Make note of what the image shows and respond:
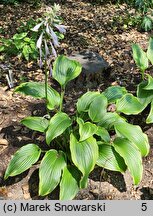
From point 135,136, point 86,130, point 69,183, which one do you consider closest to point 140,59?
point 135,136

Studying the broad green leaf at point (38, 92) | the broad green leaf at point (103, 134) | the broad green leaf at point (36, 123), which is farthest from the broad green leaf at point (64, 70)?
the broad green leaf at point (103, 134)

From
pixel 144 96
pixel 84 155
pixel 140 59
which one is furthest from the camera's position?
pixel 140 59

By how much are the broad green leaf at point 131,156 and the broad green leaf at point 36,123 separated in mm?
→ 731

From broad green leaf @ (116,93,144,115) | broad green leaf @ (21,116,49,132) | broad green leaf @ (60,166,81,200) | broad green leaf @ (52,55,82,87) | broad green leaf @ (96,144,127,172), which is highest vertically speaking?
broad green leaf @ (52,55,82,87)

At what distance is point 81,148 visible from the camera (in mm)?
3307

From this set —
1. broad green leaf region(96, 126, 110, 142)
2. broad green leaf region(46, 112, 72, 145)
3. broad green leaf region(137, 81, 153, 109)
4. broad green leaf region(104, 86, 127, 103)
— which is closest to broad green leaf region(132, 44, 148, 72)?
broad green leaf region(137, 81, 153, 109)

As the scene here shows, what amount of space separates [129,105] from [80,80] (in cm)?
118

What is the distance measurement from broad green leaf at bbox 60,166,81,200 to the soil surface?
0.18 m

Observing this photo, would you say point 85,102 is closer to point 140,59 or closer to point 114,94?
point 114,94

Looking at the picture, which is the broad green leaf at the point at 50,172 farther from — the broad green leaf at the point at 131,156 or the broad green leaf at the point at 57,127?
the broad green leaf at the point at 131,156

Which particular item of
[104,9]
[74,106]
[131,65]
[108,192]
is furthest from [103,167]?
[104,9]

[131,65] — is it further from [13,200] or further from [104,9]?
[13,200]

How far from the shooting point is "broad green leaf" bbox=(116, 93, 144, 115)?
12.3 ft

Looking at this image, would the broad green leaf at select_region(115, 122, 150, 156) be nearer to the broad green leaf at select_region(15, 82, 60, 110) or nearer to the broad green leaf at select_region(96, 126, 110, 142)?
the broad green leaf at select_region(96, 126, 110, 142)
